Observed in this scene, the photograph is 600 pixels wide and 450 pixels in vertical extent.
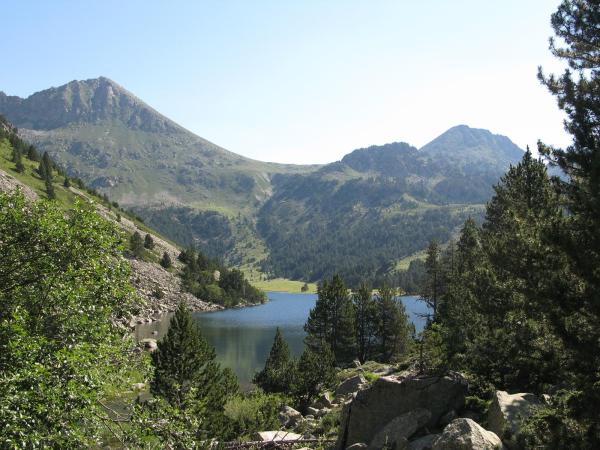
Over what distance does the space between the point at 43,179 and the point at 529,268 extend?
177m

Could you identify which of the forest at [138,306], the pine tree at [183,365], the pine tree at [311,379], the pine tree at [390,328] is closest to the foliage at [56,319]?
the forest at [138,306]

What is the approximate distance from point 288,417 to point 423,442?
76.0ft

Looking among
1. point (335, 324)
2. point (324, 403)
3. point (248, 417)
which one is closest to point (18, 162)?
point (335, 324)

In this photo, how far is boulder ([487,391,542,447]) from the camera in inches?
671

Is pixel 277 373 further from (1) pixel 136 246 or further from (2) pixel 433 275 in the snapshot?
(1) pixel 136 246

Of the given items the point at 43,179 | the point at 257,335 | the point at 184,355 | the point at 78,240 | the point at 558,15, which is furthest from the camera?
the point at 43,179

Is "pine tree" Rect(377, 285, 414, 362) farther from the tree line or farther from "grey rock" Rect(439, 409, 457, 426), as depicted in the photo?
"grey rock" Rect(439, 409, 457, 426)

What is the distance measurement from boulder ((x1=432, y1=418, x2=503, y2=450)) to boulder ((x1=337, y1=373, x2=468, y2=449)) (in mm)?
4370

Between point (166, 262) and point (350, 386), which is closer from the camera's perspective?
point (350, 386)

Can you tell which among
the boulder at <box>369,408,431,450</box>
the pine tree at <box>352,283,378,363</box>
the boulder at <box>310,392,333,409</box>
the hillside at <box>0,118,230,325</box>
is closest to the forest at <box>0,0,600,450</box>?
the boulder at <box>369,408,431,450</box>

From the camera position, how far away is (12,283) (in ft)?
55.3

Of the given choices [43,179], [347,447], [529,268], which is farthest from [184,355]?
[43,179]

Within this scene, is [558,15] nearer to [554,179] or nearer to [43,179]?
Result: [554,179]

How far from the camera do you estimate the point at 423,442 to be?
1856cm
